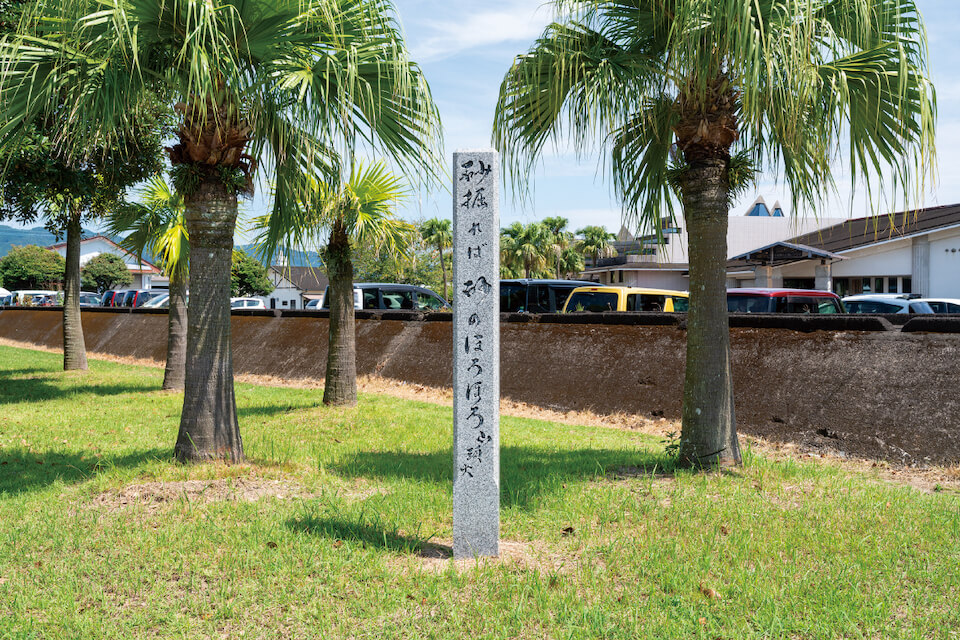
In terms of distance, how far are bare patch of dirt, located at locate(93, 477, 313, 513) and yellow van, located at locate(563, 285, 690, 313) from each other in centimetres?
1034

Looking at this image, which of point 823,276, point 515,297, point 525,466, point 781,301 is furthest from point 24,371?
point 823,276

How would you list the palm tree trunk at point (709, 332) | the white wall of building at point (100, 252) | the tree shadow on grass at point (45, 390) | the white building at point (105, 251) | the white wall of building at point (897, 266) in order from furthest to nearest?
the white wall of building at point (100, 252) < the white building at point (105, 251) < the white wall of building at point (897, 266) < the tree shadow on grass at point (45, 390) < the palm tree trunk at point (709, 332)

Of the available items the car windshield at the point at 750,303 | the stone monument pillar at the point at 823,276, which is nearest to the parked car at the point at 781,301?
the car windshield at the point at 750,303

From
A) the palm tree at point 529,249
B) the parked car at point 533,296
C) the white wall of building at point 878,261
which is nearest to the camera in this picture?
the parked car at point 533,296

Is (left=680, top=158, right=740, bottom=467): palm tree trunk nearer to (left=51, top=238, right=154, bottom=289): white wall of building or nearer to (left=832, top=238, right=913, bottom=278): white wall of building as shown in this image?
(left=832, top=238, right=913, bottom=278): white wall of building

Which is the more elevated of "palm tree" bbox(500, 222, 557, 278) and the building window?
"palm tree" bbox(500, 222, 557, 278)

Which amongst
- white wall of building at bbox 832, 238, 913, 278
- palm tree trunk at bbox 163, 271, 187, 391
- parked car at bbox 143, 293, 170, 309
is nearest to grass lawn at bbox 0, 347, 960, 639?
palm tree trunk at bbox 163, 271, 187, 391

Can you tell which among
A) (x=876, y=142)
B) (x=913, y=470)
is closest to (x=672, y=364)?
(x=913, y=470)

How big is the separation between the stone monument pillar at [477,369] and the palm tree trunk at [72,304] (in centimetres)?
1321

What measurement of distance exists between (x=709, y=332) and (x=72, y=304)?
14.9 meters

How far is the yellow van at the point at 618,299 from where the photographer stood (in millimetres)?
15656

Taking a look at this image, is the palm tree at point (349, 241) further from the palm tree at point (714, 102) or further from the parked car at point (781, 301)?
the parked car at point (781, 301)

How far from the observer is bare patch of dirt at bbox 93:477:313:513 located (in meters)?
5.65

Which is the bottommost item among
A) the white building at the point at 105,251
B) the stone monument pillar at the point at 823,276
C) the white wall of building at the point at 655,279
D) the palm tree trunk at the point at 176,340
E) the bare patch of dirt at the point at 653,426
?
the bare patch of dirt at the point at 653,426
